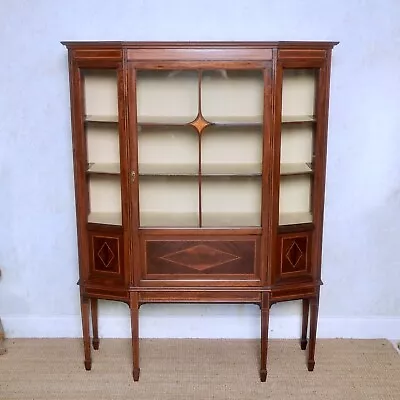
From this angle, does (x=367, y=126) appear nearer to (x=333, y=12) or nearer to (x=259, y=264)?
(x=333, y=12)

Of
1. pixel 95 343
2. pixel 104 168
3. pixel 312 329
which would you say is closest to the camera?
pixel 104 168

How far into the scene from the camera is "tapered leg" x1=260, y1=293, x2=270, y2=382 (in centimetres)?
267

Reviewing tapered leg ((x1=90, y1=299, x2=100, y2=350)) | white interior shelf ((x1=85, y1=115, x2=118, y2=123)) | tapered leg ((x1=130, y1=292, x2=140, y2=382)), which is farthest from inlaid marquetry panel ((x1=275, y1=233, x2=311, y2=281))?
tapered leg ((x1=90, y1=299, x2=100, y2=350))

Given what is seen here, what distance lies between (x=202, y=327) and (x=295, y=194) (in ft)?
3.14

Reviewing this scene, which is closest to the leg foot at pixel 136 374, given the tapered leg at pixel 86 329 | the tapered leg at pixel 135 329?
the tapered leg at pixel 135 329

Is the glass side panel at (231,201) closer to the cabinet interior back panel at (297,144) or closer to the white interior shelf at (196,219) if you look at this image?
the white interior shelf at (196,219)

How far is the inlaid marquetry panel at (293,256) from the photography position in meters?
2.65

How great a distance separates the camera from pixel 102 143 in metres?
2.67

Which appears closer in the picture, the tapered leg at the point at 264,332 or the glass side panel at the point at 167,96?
the glass side panel at the point at 167,96

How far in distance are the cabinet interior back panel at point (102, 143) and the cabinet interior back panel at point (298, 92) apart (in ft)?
2.64

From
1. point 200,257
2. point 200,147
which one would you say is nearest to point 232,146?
point 200,147

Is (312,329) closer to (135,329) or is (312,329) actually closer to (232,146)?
(135,329)

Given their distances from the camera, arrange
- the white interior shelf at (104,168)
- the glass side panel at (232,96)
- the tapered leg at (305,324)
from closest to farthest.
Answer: the glass side panel at (232,96) → the white interior shelf at (104,168) → the tapered leg at (305,324)

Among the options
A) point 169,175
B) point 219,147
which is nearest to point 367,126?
point 219,147
